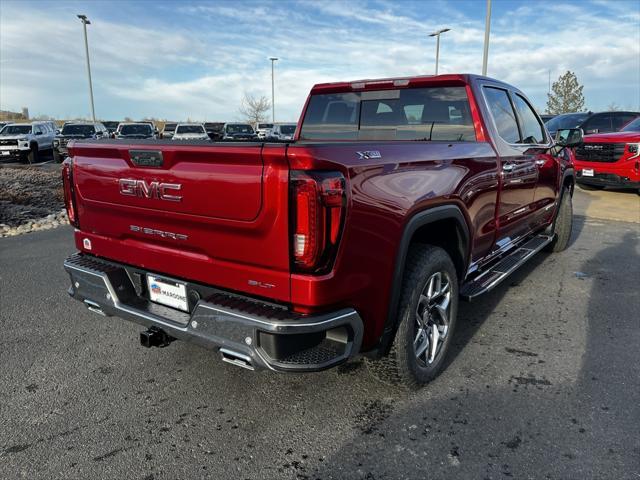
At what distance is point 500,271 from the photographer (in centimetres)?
404

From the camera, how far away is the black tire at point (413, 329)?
2707 mm

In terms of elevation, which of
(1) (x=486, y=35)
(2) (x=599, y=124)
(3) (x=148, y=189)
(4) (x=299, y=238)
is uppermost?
(1) (x=486, y=35)

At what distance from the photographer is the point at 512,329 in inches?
155

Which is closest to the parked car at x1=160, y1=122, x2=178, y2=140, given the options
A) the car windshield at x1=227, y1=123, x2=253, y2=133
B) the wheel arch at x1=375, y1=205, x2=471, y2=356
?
the car windshield at x1=227, y1=123, x2=253, y2=133

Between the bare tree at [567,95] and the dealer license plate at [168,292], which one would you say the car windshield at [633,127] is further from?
the bare tree at [567,95]

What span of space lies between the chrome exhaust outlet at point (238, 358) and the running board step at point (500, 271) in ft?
5.76

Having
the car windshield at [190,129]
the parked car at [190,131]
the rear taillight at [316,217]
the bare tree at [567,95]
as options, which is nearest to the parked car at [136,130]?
the parked car at [190,131]

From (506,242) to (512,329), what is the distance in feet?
2.63

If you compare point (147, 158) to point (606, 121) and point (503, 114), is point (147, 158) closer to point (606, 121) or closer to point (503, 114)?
point (503, 114)

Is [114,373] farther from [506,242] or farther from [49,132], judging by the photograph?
[49,132]

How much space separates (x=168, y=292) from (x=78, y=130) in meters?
21.8

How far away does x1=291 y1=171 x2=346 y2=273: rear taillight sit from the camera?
2.08 m

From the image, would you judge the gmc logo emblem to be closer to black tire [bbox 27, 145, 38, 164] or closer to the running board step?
the running board step

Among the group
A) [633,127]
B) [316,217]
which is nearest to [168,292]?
[316,217]
